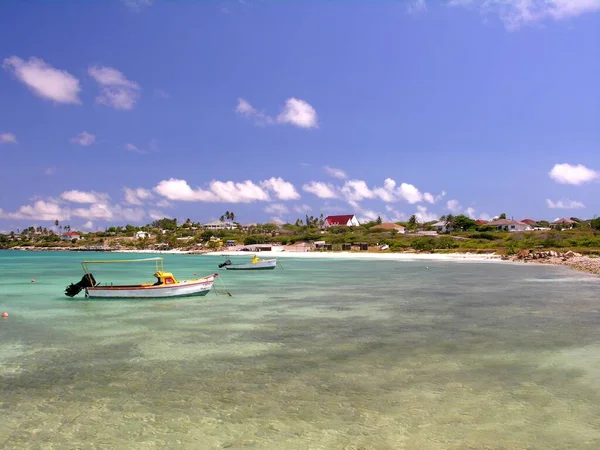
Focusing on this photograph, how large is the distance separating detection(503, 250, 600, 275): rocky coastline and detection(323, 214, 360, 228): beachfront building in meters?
106

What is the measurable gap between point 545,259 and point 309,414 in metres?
70.7

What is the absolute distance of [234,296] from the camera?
33.8 metres

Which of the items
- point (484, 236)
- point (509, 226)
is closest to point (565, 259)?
point (484, 236)

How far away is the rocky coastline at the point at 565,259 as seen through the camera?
56.6 metres

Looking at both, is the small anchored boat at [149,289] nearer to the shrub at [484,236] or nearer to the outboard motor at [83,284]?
the outboard motor at [83,284]

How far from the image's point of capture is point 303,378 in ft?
45.0

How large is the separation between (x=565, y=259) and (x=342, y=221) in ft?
394

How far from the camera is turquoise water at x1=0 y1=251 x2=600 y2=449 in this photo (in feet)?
32.8

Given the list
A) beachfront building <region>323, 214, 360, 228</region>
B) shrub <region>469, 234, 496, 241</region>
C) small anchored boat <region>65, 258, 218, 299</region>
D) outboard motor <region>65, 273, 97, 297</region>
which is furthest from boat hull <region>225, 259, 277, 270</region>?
beachfront building <region>323, 214, 360, 228</region>

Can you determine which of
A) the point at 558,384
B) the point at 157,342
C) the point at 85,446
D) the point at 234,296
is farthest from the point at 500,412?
the point at 234,296

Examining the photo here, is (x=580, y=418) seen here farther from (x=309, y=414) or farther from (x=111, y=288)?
(x=111, y=288)

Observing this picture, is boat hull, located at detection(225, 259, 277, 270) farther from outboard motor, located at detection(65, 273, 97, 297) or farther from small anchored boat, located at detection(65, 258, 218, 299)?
outboard motor, located at detection(65, 273, 97, 297)

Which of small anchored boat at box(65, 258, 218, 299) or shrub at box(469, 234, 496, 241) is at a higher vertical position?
shrub at box(469, 234, 496, 241)

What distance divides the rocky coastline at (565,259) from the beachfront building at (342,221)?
106 m
